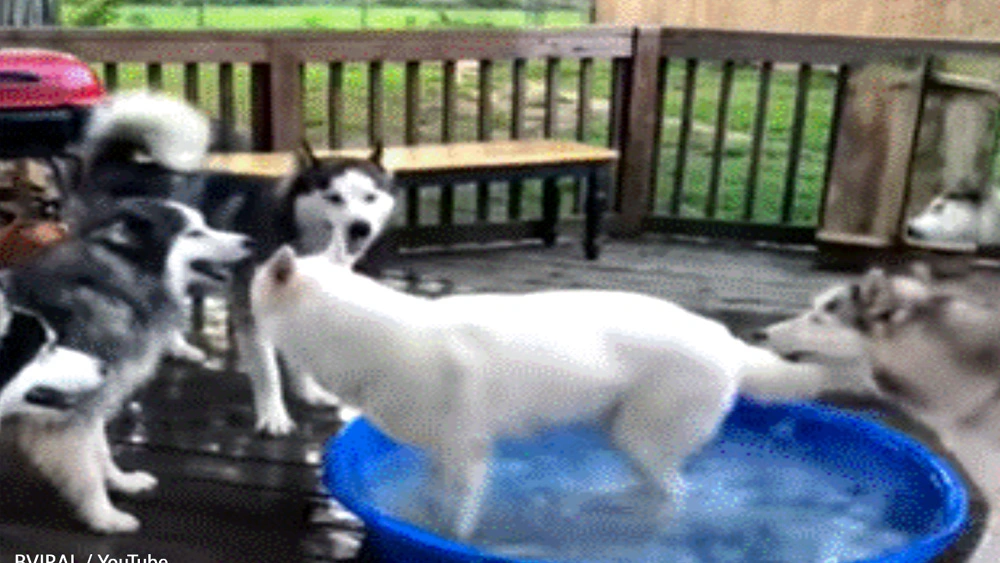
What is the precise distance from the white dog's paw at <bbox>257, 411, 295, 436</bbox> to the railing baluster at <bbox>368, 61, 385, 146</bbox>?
6.38ft

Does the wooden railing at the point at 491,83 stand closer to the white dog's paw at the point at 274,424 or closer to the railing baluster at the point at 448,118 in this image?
the railing baluster at the point at 448,118

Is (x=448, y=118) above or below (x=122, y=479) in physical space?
→ above

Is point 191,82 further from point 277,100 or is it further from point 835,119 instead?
point 835,119

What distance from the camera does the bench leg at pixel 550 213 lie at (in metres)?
4.77

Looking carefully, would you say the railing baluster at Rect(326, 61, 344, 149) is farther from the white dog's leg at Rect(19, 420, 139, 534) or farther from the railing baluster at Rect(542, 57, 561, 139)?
the white dog's leg at Rect(19, 420, 139, 534)

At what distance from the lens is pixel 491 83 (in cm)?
489

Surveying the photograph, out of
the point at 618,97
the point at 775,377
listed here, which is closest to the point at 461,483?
the point at 775,377

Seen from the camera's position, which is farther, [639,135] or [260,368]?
[639,135]

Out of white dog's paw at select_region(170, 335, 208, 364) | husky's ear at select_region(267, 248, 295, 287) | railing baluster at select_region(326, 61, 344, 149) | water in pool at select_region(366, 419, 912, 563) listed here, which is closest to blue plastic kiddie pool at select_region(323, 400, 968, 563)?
water in pool at select_region(366, 419, 912, 563)

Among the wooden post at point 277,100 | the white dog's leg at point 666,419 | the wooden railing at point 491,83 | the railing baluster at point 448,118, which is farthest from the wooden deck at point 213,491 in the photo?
the wooden post at point 277,100

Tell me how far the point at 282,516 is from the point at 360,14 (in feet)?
9.83

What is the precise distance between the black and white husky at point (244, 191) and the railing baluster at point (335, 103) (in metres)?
1.50

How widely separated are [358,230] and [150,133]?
1.80 ft

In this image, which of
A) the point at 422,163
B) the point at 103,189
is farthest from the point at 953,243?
the point at 103,189
